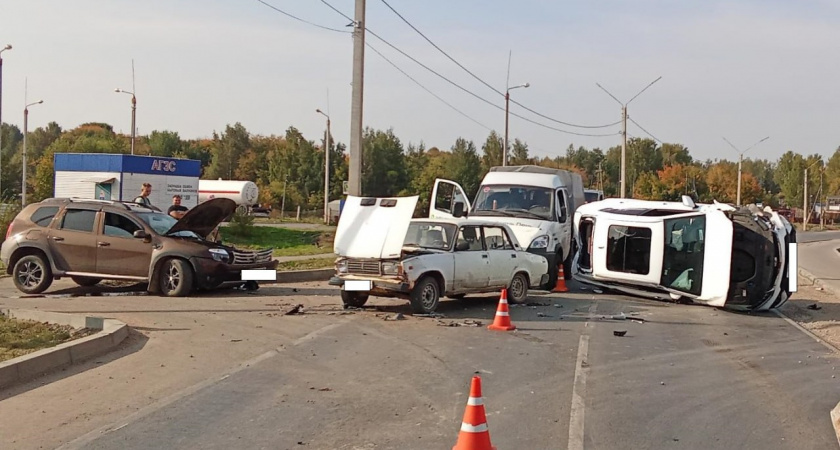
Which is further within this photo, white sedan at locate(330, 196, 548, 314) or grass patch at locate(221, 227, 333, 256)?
grass patch at locate(221, 227, 333, 256)

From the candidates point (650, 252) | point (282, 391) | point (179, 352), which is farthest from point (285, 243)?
point (282, 391)

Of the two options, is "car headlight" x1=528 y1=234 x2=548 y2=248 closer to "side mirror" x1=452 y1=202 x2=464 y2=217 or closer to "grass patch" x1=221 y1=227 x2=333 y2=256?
"side mirror" x1=452 y1=202 x2=464 y2=217

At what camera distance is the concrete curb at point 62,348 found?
766 centimetres

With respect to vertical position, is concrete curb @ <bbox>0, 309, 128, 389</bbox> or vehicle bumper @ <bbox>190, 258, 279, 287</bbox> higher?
vehicle bumper @ <bbox>190, 258, 279, 287</bbox>

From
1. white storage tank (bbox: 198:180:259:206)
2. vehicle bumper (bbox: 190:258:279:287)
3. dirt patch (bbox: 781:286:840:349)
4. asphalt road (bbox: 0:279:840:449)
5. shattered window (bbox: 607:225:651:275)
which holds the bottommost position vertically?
asphalt road (bbox: 0:279:840:449)

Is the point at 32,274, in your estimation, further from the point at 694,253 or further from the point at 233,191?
the point at 233,191

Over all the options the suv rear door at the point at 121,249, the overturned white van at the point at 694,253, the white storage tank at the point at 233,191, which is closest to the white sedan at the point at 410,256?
the overturned white van at the point at 694,253

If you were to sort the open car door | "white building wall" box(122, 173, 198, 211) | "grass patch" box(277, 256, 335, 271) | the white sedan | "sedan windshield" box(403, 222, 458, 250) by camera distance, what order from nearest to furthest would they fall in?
the white sedan → "sedan windshield" box(403, 222, 458, 250) → the open car door → "grass patch" box(277, 256, 335, 271) → "white building wall" box(122, 173, 198, 211)

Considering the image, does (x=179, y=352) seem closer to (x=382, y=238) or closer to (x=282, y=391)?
(x=282, y=391)

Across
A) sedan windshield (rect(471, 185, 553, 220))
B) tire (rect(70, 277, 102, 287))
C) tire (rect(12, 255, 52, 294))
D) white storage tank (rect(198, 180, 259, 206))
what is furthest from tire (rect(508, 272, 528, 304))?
Answer: white storage tank (rect(198, 180, 259, 206))

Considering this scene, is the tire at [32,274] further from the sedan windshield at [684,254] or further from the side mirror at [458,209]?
the sedan windshield at [684,254]

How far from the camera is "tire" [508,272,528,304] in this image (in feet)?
48.3

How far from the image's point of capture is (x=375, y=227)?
41.5ft

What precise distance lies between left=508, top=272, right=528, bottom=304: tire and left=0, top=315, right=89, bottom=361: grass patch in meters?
7.53
